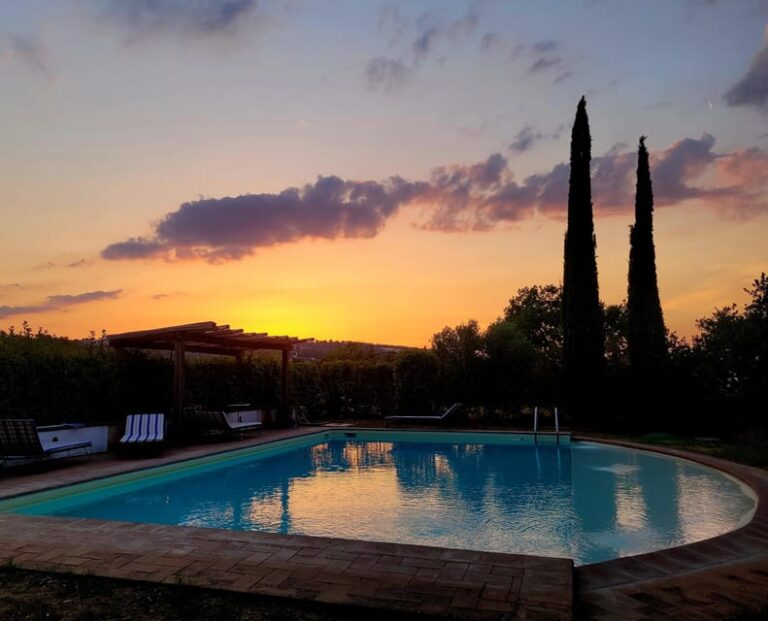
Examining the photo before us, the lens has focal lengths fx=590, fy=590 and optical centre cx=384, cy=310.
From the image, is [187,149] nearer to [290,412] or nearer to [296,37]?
[296,37]

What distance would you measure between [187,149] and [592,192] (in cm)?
1247

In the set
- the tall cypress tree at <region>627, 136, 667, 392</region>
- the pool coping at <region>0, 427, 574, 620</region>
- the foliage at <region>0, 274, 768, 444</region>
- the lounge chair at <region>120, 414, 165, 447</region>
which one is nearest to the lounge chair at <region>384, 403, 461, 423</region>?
the foliage at <region>0, 274, 768, 444</region>

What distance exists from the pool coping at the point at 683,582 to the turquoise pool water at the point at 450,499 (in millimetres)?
1260

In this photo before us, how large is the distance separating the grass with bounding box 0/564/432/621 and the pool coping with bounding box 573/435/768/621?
55.7 inches

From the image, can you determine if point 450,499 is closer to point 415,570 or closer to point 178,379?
point 415,570

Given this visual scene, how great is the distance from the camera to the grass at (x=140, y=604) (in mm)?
3465

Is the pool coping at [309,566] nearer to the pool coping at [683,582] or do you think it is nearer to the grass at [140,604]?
the grass at [140,604]

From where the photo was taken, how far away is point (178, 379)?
13.1m

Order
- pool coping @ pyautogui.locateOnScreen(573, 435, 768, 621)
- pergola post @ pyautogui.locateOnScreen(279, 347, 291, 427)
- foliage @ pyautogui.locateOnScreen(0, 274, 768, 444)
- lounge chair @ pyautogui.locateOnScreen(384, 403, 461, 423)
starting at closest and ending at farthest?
pool coping @ pyautogui.locateOnScreen(573, 435, 768, 621)
foliage @ pyautogui.locateOnScreen(0, 274, 768, 444)
pergola post @ pyautogui.locateOnScreen(279, 347, 291, 427)
lounge chair @ pyautogui.locateOnScreen(384, 403, 461, 423)

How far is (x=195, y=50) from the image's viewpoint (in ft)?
38.8

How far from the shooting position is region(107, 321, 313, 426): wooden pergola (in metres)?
12.6

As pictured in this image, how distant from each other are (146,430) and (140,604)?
8203 millimetres

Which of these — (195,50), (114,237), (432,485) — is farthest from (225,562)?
(114,237)

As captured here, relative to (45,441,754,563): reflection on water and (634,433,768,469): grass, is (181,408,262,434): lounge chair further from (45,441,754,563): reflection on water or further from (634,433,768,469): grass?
(634,433,768,469): grass
